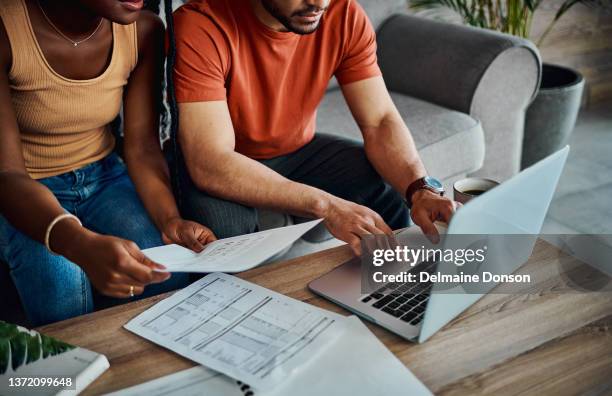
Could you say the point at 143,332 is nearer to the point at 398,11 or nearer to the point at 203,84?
the point at 203,84

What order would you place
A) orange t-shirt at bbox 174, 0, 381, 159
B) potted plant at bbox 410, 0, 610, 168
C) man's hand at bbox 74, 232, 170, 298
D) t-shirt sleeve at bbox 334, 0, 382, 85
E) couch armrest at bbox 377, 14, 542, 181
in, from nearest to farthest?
man's hand at bbox 74, 232, 170, 298
orange t-shirt at bbox 174, 0, 381, 159
t-shirt sleeve at bbox 334, 0, 382, 85
couch armrest at bbox 377, 14, 542, 181
potted plant at bbox 410, 0, 610, 168

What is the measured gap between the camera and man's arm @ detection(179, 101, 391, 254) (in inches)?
51.2

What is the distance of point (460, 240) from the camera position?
2.60 ft

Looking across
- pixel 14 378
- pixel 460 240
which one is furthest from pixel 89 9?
pixel 460 240

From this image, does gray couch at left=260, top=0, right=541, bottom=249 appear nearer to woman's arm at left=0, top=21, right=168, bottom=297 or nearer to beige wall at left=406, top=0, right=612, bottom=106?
woman's arm at left=0, top=21, right=168, bottom=297

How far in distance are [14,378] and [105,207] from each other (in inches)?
20.7

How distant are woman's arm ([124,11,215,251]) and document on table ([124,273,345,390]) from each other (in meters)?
0.35

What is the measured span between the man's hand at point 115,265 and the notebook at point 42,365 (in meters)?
0.11

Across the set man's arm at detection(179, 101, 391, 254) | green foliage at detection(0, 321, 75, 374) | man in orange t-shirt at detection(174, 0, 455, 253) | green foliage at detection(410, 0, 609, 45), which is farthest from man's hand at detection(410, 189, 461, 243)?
green foliage at detection(410, 0, 609, 45)

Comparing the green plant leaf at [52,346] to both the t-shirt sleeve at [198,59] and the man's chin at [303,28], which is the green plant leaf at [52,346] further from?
the man's chin at [303,28]

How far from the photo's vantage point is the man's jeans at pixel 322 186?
1354 mm

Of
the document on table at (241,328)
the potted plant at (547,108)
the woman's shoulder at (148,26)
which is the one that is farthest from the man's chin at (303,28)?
the potted plant at (547,108)

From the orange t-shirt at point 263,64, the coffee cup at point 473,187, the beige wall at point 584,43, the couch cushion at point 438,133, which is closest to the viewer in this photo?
the coffee cup at point 473,187

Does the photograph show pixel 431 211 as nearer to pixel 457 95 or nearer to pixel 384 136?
pixel 384 136
